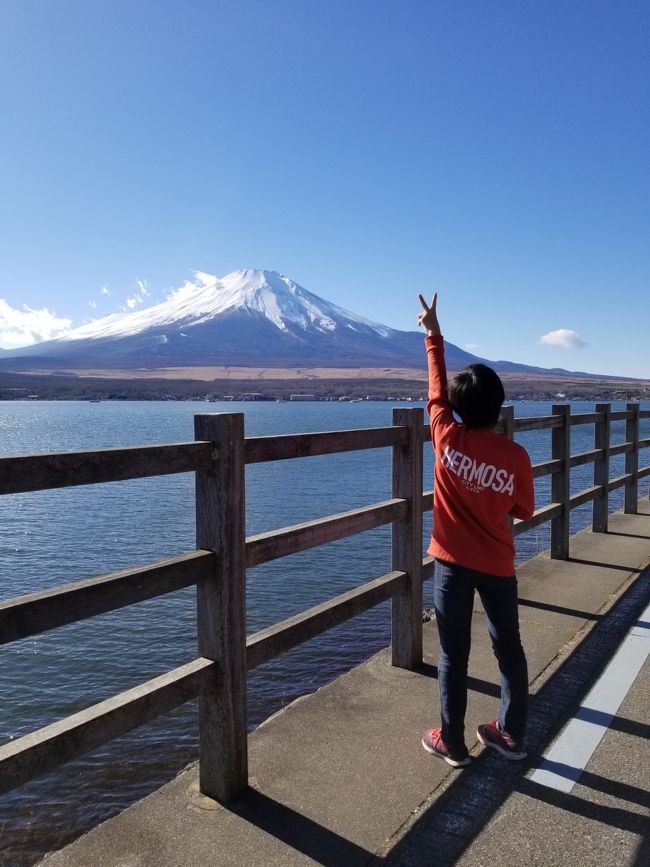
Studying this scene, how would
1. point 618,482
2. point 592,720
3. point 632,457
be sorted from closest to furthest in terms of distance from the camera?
point 592,720 → point 618,482 → point 632,457

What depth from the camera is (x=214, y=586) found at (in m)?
3.16

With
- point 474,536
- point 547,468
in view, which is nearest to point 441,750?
point 474,536

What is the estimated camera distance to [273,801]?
3.20 m

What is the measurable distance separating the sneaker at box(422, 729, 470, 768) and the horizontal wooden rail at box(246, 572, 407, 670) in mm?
695

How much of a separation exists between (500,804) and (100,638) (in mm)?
7251

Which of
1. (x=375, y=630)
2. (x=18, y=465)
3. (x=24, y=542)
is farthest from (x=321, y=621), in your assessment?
(x=24, y=542)

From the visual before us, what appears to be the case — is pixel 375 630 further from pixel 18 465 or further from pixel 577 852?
pixel 18 465

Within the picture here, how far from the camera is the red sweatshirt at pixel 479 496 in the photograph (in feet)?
10.8

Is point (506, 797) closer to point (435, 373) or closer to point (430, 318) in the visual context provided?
point (435, 373)

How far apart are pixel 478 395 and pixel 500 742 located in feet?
5.25

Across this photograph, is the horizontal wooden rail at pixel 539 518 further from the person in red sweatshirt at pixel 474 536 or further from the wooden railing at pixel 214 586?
the person in red sweatshirt at pixel 474 536

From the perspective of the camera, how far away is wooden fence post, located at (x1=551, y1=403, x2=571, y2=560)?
7449mm

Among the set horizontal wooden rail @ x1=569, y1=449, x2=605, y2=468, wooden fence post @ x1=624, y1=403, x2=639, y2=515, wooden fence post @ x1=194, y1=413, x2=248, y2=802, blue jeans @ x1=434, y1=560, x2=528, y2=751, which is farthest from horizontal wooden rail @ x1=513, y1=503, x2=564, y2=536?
wooden fence post @ x1=194, y1=413, x2=248, y2=802

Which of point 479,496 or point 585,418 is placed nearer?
point 479,496
